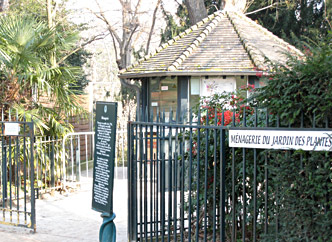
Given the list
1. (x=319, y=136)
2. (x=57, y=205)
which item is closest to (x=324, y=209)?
(x=319, y=136)

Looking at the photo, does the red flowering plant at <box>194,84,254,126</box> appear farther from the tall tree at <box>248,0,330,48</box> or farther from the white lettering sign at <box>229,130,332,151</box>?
the tall tree at <box>248,0,330,48</box>

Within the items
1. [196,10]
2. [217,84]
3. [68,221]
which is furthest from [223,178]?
[196,10]

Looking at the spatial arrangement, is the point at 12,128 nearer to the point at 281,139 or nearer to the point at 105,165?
the point at 105,165

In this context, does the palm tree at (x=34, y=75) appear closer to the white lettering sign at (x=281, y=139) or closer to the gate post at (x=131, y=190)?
the gate post at (x=131, y=190)

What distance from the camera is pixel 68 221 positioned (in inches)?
329

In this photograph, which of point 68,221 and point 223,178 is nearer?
point 223,178

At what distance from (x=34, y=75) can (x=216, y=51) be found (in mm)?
5351

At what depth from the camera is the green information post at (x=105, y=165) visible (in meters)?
5.66

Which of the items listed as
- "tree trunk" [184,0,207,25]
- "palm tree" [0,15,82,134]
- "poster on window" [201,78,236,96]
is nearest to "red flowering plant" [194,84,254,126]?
"palm tree" [0,15,82,134]

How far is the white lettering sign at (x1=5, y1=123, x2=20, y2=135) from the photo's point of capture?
25.9ft

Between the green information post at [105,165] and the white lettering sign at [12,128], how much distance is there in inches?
99.7

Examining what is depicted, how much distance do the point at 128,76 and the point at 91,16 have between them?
35.4 feet

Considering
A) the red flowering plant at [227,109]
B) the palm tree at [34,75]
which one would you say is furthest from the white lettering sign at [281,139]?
the palm tree at [34,75]

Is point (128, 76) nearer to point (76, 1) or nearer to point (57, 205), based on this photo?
point (57, 205)
